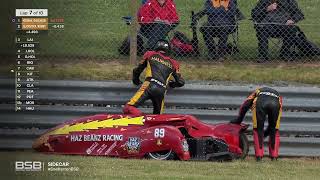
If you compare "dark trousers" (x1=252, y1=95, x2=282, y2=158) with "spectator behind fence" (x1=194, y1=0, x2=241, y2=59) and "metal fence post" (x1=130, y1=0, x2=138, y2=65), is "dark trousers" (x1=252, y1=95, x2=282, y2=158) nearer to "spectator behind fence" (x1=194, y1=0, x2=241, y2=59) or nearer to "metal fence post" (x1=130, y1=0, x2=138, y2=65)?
"spectator behind fence" (x1=194, y1=0, x2=241, y2=59)

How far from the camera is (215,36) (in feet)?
40.4

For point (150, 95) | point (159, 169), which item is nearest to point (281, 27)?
point (150, 95)

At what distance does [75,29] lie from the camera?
11984 millimetres

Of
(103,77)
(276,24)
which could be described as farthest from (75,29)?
(276,24)

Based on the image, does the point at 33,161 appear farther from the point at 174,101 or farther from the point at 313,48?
the point at 313,48

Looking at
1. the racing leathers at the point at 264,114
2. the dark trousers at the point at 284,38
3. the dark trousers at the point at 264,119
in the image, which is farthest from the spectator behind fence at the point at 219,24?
the dark trousers at the point at 264,119

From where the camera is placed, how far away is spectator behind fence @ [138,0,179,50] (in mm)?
12242

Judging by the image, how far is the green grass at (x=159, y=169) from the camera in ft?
29.5

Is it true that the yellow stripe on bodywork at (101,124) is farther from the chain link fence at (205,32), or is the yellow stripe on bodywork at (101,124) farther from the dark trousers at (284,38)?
the dark trousers at (284,38)

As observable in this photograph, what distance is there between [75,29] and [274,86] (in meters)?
2.86

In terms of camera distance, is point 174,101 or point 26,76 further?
point 174,101

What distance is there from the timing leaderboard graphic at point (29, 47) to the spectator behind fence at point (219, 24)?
2.69 metres

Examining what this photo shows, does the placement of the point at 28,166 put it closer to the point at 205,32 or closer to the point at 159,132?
the point at 159,132

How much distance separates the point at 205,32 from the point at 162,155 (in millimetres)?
2477
